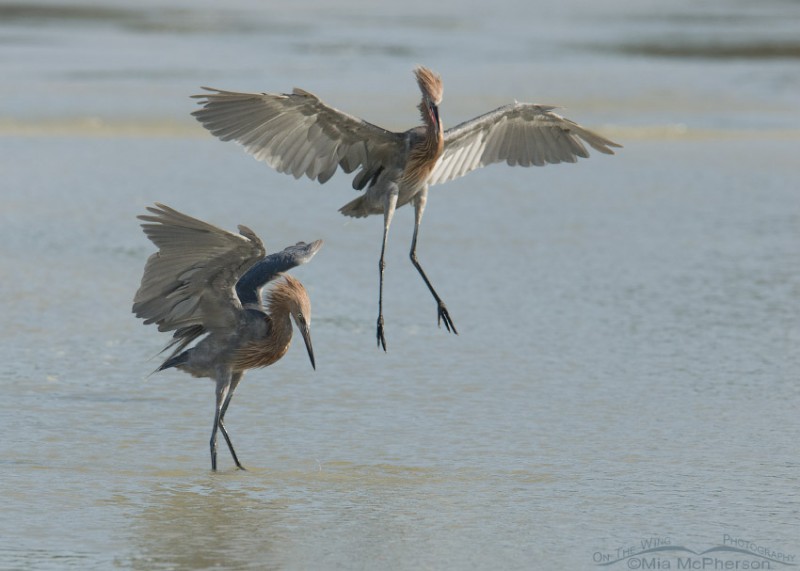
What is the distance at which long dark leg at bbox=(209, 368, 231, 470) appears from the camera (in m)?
6.56

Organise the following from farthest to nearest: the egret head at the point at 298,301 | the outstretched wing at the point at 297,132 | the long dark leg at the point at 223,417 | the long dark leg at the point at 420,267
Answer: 1. the long dark leg at the point at 420,267
2. the outstretched wing at the point at 297,132
3. the egret head at the point at 298,301
4. the long dark leg at the point at 223,417

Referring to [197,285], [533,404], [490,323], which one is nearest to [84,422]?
[197,285]

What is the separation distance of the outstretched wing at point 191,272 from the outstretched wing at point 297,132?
118 cm

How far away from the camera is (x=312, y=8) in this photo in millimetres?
33625

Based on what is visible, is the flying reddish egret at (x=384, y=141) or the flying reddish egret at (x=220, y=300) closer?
the flying reddish egret at (x=220, y=300)

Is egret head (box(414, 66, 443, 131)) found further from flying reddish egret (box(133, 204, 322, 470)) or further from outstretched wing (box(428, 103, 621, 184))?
flying reddish egret (box(133, 204, 322, 470))

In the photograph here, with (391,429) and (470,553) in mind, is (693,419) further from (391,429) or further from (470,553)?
(470,553)

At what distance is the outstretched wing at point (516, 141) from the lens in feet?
28.5

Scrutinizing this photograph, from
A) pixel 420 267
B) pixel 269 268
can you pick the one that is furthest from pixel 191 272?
pixel 420 267

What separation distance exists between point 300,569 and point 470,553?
0.63 meters

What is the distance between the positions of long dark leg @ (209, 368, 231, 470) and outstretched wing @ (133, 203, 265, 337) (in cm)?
22

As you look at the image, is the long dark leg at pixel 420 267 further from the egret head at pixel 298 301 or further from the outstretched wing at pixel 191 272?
the outstretched wing at pixel 191 272

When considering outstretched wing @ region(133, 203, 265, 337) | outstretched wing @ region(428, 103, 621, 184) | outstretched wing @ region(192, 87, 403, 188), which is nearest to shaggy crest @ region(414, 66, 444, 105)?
outstretched wing @ region(192, 87, 403, 188)

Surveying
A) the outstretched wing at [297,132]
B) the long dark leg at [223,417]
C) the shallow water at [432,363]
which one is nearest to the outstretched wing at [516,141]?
the outstretched wing at [297,132]
